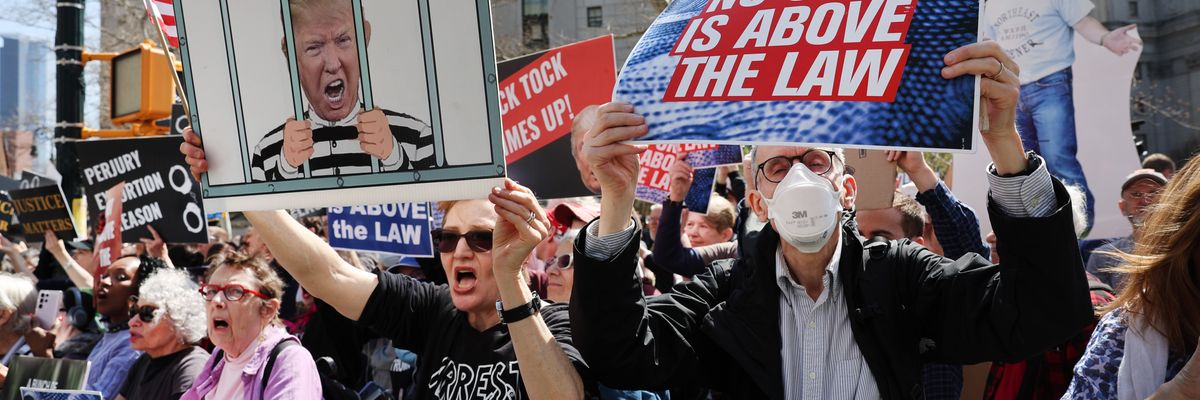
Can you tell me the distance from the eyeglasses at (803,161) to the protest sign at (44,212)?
8.56 meters

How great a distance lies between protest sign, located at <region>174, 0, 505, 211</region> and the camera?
286 centimetres

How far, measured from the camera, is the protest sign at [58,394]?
474cm

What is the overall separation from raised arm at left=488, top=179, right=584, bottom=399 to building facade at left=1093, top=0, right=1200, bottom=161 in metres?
17.0

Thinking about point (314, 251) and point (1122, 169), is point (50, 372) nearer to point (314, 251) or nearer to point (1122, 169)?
point (314, 251)

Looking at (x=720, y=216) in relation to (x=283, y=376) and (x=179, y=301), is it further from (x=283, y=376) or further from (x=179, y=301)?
(x=283, y=376)

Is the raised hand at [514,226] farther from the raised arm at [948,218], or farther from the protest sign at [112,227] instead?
the protest sign at [112,227]

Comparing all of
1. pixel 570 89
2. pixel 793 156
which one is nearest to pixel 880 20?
pixel 793 156

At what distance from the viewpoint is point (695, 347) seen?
9.62 feet

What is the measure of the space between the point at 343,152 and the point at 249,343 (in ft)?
6.06

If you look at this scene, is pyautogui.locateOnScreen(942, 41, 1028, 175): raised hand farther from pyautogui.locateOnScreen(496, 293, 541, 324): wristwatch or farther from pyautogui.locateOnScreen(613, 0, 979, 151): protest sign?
pyautogui.locateOnScreen(496, 293, 541, 324): wristwatch

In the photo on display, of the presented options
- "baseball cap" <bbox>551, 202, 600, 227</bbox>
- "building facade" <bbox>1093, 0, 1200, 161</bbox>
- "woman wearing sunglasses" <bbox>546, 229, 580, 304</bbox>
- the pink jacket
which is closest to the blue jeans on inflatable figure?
"baseball cap" <bbox>551, 202, 600, 227</bbox>

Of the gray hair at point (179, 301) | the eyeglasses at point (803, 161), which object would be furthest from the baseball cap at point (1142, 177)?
the gray hair at point (179, 301)

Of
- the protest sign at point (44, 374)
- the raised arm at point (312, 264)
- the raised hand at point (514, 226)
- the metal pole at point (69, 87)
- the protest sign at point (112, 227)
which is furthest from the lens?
the metal pole at point (69, 87)

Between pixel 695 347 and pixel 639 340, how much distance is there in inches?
10.0
